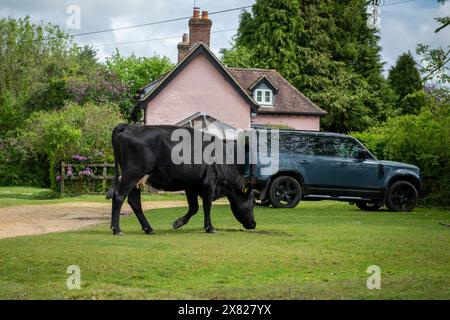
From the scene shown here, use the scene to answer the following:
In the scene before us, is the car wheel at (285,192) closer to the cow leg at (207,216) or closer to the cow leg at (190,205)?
the cow leg at (190,205)

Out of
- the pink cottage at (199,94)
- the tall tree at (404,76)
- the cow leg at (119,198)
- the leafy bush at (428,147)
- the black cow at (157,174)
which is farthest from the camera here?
the tall tree at (404,76)

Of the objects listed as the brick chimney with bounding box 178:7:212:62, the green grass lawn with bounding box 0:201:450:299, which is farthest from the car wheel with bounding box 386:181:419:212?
the brick chimney with bounding box 178:7:212:62

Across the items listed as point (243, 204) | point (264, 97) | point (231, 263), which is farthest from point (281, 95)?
point (231, 263)

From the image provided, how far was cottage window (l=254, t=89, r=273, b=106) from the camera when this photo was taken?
52.6 meters

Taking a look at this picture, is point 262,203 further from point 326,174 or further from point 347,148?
point 347,148

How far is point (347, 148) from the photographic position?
2389 cm

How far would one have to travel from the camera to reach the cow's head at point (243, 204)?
52.9 ft

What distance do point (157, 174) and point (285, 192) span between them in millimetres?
9090

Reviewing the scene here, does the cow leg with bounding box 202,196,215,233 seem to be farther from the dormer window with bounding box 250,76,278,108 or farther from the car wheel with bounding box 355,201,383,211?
the dormer window with bounding box 250,76,278,108

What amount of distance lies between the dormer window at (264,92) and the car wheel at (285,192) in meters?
29.0

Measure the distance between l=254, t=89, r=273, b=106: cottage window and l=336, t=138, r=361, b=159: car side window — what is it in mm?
28676

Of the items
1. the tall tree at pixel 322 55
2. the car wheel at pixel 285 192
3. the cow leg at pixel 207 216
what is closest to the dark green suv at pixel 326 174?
the car wheel at pixel 285 192

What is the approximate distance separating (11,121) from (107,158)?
70.2ft
